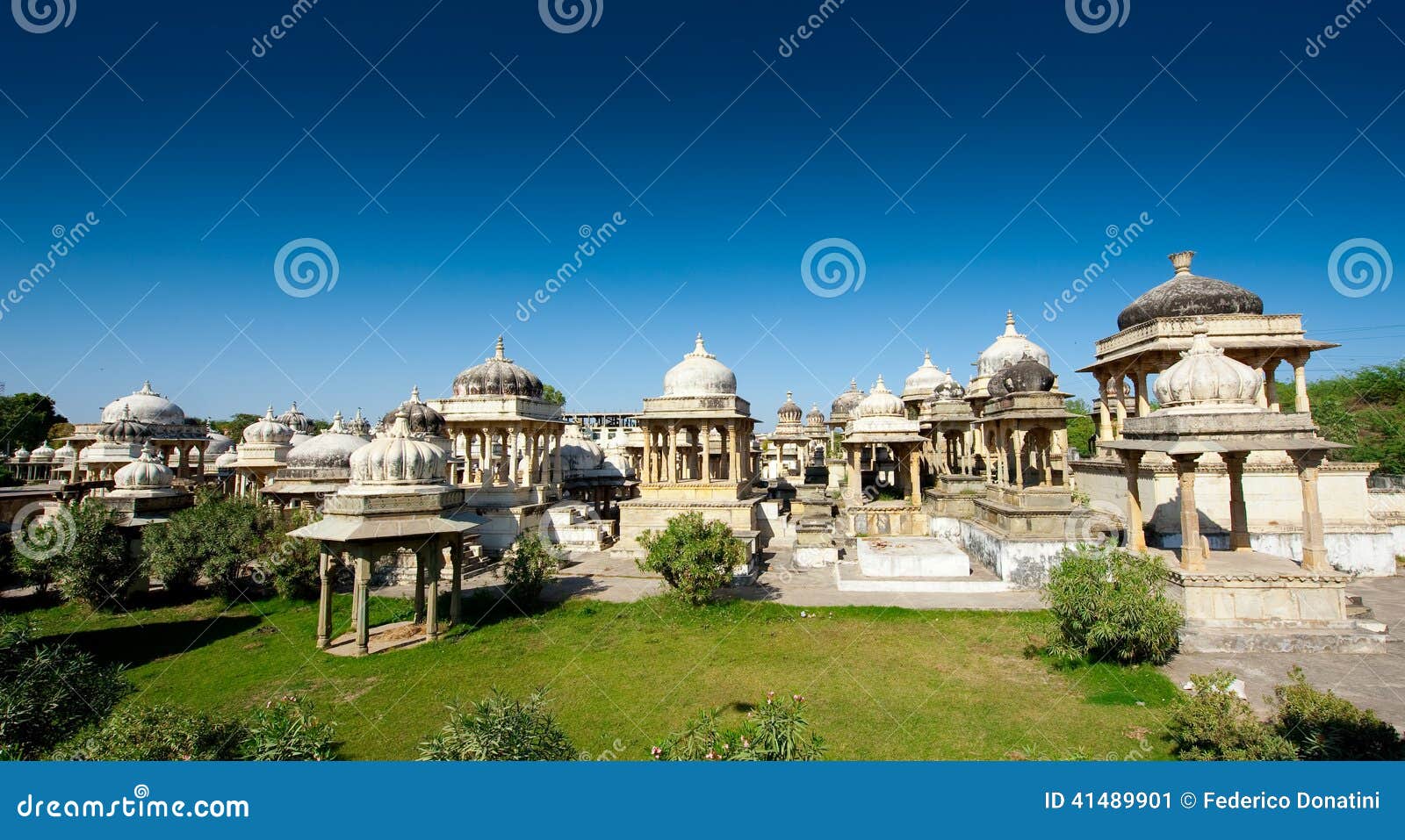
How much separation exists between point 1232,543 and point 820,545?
11.2 m

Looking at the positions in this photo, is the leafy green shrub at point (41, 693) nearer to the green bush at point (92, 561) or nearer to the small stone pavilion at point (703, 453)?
the green bush at point (92, 561)

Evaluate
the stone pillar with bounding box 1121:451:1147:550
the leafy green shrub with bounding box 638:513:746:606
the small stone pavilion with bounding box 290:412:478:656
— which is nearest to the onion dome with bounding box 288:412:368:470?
the small stone pavilion with bounding box 290:412:478:656

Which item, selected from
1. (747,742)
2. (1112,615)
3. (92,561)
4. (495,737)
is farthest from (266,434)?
(1112,615)

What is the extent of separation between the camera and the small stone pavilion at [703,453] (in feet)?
78.5

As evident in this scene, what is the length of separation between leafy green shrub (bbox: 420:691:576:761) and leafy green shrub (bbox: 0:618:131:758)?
4.44m

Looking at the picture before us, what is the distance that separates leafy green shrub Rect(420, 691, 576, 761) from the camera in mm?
5629

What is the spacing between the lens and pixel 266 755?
6.00 m

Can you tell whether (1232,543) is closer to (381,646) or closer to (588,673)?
(588,673)

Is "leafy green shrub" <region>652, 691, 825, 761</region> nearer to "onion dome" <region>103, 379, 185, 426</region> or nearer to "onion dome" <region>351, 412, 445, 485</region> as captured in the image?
"onion dome" <region>351, 412, 445, 485</region>

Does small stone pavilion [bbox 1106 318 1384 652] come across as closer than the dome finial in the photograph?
Yes

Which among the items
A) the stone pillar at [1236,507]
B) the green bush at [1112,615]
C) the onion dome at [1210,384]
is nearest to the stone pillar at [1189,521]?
the onion dome at [1210,384]

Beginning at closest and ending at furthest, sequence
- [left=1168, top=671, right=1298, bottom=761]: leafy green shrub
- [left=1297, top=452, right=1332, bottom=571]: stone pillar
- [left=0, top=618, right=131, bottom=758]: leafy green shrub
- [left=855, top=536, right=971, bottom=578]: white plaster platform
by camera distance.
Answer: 1. [left=0, top=618, right=131, bottom=758]: leafy green shrub
2. [left=1168, top=671, right=1298, bottom=761]: leafy green shrub
3. [left=1297, top=452, right=1332, bottom=571]: stone pillar
4. [left=855, top=536, right=971, bottom=578]: white plaster platform

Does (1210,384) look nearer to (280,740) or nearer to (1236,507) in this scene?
(1236,507)

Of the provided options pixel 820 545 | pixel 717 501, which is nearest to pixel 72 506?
pixel 717 501
